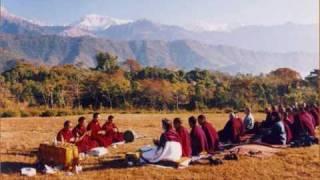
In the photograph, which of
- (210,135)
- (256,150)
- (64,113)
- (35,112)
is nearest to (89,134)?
(210,135)

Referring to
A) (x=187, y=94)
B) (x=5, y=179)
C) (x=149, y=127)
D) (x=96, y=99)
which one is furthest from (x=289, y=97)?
(x=5, y=179)

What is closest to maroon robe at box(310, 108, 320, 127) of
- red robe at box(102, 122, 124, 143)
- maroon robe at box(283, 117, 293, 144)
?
maroon robe at box(283, 117, 293, 144)

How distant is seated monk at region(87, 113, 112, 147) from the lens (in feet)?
57.2

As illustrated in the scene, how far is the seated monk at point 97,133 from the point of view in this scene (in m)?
17.4

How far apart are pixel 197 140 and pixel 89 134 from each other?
11.7ft

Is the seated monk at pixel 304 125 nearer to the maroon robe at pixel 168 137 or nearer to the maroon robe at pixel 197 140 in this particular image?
the maroon robe at pixel 197 140

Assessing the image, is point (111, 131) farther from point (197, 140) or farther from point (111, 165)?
point (197, 140)

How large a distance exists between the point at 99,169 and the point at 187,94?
3780 cm

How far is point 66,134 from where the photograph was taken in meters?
16.0

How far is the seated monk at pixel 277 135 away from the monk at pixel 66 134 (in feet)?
20.7

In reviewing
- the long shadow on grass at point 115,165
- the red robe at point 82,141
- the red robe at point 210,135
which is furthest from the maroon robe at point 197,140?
the red robe at point 82,141

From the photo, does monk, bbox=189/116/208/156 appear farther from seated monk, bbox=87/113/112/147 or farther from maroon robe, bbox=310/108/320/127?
maroon robe, bbox=310/108/320/127

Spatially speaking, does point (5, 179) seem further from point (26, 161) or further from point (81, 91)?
point (81, 91)

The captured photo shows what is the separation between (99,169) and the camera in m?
14.6
